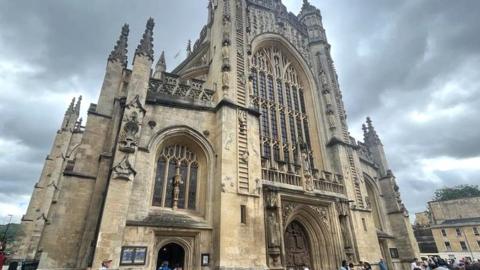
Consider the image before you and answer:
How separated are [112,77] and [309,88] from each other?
1394 centimetres

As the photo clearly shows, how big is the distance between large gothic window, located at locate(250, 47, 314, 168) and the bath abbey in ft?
0.31

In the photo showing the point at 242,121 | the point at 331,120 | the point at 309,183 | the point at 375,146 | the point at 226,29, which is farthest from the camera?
the point at 375,146

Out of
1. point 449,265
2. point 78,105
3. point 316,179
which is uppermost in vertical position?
point 78,105

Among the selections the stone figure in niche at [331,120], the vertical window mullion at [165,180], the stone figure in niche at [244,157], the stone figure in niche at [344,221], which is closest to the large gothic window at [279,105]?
the stone figure in niche at [331,120]

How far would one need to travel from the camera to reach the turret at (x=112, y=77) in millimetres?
13320

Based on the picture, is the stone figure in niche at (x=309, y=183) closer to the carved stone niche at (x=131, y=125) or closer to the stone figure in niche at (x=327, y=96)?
the stone figure in niche at (x=327, y=96)

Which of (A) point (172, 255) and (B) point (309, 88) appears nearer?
(A) point (172, 255)

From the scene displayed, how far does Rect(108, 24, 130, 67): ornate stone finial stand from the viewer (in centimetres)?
1480

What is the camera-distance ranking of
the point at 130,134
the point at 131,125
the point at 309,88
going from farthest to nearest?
the point at 309,88
the point at 131,125
the point at 130,134

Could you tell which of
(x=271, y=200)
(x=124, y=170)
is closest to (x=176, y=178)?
(x=124, y=170)

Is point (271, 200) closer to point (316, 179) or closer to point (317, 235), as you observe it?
point (317, 235)

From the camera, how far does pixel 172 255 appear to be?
413 inches

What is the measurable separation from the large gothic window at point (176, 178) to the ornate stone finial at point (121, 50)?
22.1ft

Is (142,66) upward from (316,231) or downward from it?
upward
